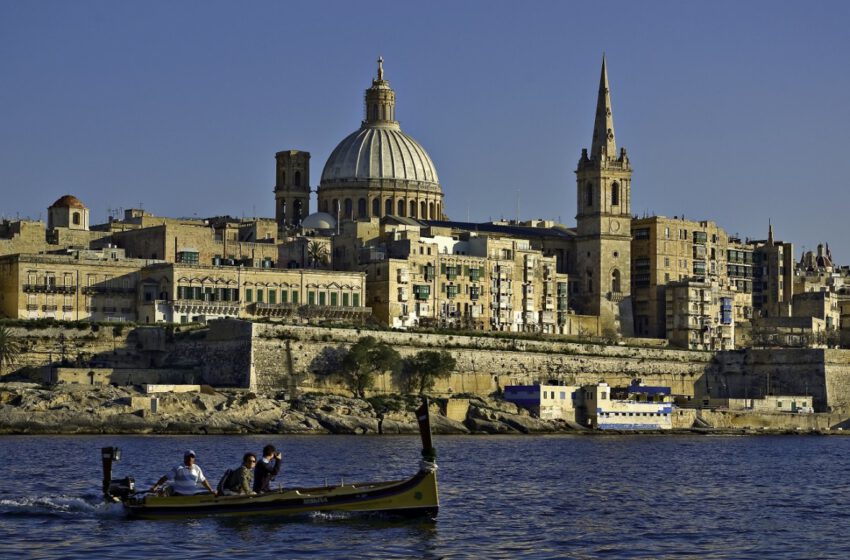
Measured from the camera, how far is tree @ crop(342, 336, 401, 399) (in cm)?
8631

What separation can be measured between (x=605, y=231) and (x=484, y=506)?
68.2 metres

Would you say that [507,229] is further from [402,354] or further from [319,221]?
[402,354]

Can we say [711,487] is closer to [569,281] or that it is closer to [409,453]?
[409,453]

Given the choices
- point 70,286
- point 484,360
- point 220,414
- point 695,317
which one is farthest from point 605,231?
point 220,414

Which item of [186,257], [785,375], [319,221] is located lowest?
[785,375]

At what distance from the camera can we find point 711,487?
5253cm

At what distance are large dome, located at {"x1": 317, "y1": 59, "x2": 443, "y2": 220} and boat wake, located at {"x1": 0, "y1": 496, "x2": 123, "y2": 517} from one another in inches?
3028

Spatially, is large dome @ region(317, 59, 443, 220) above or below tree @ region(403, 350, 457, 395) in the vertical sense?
above

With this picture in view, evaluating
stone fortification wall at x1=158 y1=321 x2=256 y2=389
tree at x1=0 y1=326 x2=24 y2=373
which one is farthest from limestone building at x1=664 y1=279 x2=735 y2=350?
tree at x1=0 y1=326 x2=24 y2=373

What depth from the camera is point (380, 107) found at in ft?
411

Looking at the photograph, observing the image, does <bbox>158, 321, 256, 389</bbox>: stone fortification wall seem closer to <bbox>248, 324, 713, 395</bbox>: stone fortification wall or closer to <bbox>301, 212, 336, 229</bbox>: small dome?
<bbox>248, 324, 713, 395</bbox>: stone fortification wall

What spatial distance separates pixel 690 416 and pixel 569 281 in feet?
70.3

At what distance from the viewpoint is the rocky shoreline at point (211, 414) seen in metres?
73.3

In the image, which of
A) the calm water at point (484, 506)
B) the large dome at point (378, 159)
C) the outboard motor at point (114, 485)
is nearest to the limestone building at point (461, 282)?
the large dome at point (378, 159)
